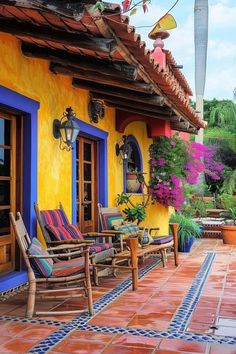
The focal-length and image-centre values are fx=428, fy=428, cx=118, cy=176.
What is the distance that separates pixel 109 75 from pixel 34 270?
7.75 ft

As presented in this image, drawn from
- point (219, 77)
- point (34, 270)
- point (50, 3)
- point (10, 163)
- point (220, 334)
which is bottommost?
point (220, 334)

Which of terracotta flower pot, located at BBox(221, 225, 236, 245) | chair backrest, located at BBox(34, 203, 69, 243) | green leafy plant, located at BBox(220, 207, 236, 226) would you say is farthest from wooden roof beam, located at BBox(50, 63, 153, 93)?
green leafy plant, located at BBox(220, 207, 236, 226)

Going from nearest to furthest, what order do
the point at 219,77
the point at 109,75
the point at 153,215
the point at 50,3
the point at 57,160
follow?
the point at 50,3 < the point at 109,75 < the point at 57,160 < the point at 153,215 < the point at 219,77

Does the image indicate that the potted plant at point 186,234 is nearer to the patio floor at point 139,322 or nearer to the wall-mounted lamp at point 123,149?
the wall-mounted lamp at point 123,149

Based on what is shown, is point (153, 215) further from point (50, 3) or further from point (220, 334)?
point (50, 3)

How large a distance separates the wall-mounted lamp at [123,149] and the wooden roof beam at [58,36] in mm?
4075

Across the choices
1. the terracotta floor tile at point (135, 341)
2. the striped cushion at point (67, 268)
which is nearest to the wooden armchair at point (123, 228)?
the striped cushion at point (67, 268)

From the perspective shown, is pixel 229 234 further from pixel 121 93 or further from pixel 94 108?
pixel 121 93

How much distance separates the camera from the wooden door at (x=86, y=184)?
667 centimetres

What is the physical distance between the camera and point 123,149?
8.05m

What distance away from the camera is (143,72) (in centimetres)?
464

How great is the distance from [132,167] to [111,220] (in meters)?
2.49

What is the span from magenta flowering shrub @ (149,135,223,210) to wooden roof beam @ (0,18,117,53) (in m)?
4.78

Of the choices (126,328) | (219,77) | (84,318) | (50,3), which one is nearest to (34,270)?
(84,318)
